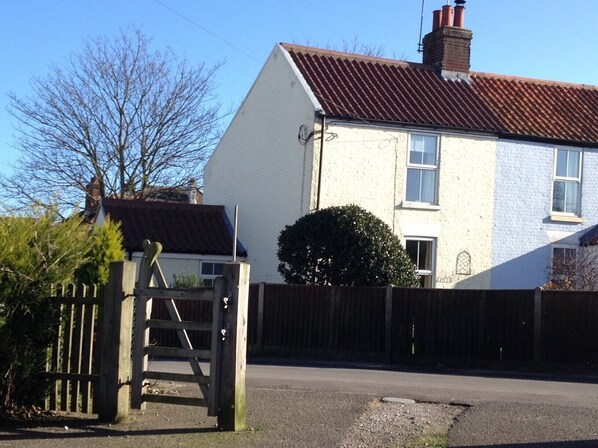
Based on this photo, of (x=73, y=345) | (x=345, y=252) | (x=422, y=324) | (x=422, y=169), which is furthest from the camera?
(x=422, y=169)

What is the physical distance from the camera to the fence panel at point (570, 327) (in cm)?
1780

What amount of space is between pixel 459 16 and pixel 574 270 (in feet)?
27.2

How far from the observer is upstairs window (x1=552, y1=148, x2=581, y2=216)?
24.9 meters

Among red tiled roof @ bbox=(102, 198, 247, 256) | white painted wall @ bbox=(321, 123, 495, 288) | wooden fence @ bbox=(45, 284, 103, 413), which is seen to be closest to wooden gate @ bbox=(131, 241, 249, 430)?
wooden fence @ bbox=(45, 284, 103, 413)

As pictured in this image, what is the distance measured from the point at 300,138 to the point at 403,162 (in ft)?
8.97

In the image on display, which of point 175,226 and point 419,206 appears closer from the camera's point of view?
point 419,206

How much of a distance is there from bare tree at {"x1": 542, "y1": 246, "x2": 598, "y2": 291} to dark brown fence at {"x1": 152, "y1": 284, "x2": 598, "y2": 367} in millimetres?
3255

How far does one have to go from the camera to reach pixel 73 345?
937 centimetres

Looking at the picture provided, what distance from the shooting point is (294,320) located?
1988 centimetres

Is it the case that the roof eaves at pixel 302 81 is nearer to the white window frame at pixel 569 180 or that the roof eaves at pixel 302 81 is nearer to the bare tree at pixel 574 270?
the white window frame at pixel 569 180

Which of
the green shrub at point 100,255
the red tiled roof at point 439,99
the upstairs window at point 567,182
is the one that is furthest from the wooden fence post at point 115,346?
the upstairs window at point 567,182

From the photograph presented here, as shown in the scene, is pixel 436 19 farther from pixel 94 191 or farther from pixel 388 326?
pixel 94 191

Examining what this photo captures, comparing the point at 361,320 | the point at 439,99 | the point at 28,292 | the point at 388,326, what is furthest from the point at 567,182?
the point at 28,292

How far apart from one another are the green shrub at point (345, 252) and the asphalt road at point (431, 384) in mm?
2834
